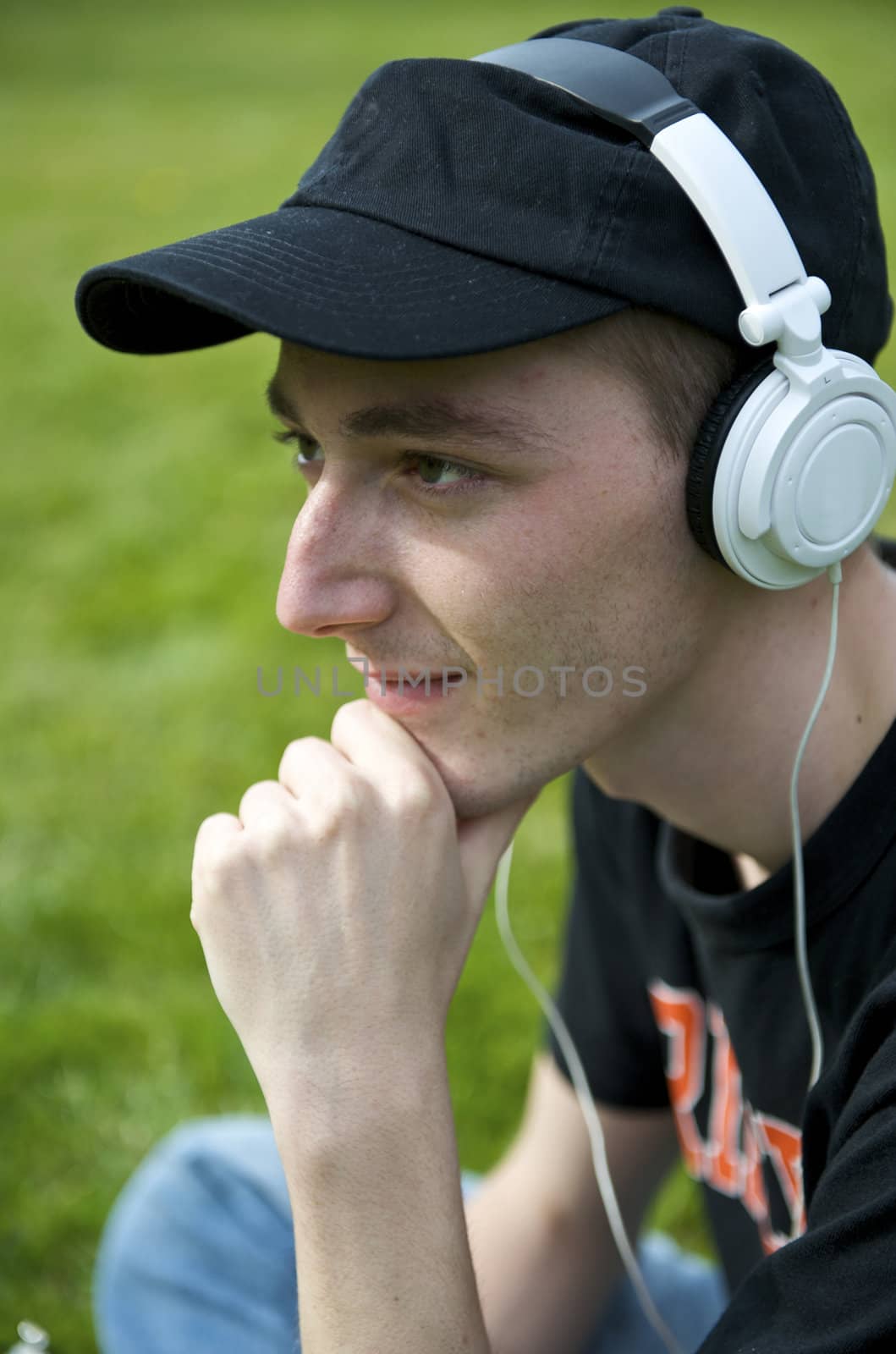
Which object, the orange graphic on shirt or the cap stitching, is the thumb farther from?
the cap stitching

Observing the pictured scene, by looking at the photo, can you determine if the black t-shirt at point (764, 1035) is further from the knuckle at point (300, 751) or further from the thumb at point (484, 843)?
the knuckle at point (300, 751)

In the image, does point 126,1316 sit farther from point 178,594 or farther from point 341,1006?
point 178,594

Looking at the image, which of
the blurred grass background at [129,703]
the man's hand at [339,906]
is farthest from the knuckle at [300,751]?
the blurred grass background at [129,703]

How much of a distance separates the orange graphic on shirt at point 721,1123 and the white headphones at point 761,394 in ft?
3.06

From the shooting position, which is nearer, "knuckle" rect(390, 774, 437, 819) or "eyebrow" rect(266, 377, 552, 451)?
"eyebrow" rect(266, 377, 552, 451)

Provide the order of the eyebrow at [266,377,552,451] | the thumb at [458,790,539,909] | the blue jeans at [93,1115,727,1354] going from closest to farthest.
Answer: the eyebrow at [266,377,552,451] → the thumb at [458,790,539,909] → the blue jeans at [93,1115,727,1354]

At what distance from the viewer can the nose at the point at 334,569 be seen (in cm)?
200

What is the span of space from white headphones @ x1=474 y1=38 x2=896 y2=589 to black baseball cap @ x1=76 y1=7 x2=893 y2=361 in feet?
0.17

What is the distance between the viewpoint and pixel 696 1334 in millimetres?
2791

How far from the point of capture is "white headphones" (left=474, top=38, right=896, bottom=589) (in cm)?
175

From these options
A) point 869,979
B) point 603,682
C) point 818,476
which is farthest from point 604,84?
point 869,979

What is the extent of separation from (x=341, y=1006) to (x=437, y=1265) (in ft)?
1.17

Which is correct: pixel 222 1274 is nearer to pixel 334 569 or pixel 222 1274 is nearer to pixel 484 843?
pixel 484 843

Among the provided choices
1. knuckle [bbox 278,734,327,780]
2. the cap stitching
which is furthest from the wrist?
the cap stitching
